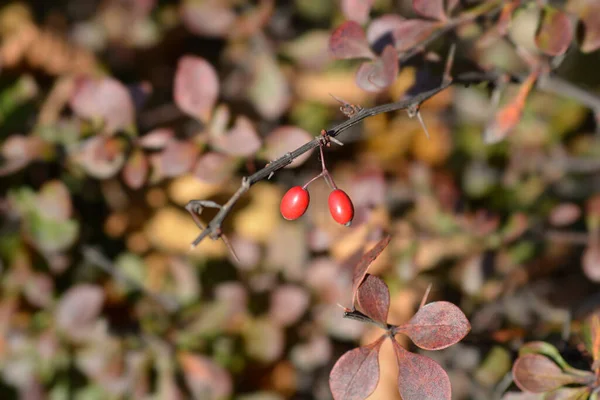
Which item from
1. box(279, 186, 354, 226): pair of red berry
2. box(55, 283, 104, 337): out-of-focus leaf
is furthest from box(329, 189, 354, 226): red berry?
box(55, 283, 104, 337): out-of-focus leaf

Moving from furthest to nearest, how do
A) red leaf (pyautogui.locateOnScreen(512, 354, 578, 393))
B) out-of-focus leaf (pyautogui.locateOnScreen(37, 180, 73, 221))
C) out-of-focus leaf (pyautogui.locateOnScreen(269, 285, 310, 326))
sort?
out-of-focus leaf (pyautogui.locateOnScreen(269, 285, 310, 326)) < out-of-focus leaf (pyautogui.locateOnScreen(37, 180, 73, 221)) < red leaf (pyautogui.locateOnScreen(512, 354, 578, 393))

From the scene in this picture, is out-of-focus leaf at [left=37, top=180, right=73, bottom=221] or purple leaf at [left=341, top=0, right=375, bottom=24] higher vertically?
purple leaf at [left=341, top=0, right=375, bottom=24]

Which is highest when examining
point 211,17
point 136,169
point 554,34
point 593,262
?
point 554,34

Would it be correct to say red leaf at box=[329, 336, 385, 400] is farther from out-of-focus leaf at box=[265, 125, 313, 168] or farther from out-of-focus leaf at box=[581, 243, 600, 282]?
out-of-focus leaf at box=[581, 243, 600, 282]

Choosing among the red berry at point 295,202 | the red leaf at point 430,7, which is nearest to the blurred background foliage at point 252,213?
the red leaf at point 430,7

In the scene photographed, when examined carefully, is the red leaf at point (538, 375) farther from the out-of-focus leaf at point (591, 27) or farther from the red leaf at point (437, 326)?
the out-of-focus leaf at point (591, 27)

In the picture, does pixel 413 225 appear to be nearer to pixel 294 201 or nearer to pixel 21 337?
pixel 294 201

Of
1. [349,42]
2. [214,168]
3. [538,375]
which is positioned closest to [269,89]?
[214,168]

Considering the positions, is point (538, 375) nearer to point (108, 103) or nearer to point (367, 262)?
point (367, 262)
